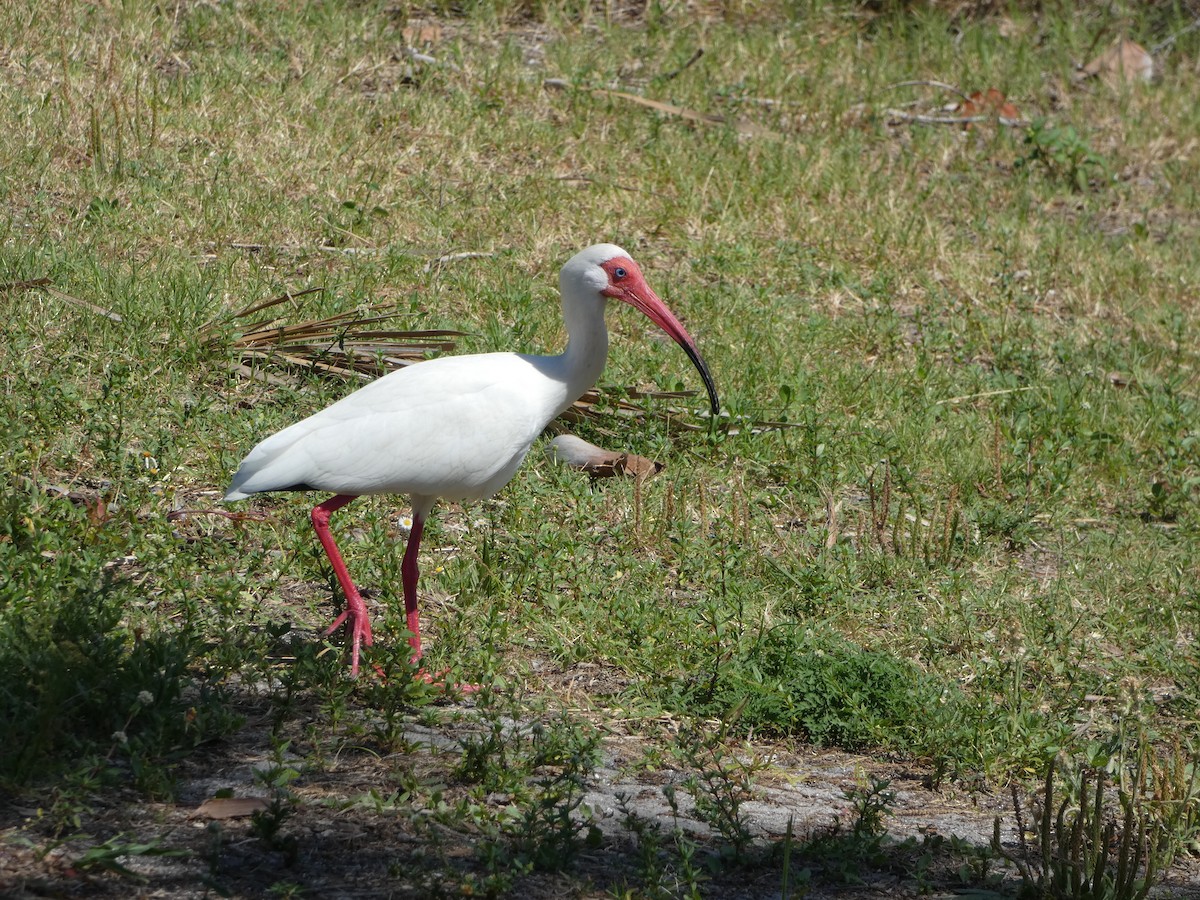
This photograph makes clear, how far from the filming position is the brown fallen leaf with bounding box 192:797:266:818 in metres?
3.12

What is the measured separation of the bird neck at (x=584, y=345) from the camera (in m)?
4.43

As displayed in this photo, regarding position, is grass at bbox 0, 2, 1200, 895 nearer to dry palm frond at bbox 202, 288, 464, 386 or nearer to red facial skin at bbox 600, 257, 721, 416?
dry palm frond at bbox 202, 288, 464, 386

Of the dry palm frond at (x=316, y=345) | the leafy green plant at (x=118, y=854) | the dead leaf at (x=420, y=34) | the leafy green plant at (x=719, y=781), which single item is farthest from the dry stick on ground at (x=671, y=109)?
the leafy green plant at (x=118, y=854)

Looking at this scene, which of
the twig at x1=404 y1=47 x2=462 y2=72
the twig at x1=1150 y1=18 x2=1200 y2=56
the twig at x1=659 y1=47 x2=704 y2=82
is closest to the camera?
the twig at x1=404 y1=47 x2=462 y2=72

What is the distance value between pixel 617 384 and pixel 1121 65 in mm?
6145

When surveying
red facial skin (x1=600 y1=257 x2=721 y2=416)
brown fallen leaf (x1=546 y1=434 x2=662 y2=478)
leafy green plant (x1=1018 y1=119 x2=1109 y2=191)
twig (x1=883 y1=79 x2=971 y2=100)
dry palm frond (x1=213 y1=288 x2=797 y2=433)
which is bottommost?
brown fallen leaf (x1=546 y1=434 x2=662 y2=478)

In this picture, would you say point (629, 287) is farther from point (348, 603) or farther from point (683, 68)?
point (683, 68)

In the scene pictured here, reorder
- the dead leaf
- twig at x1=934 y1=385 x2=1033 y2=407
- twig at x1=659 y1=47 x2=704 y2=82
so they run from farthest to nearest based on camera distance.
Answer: twig at x1=659 y1=47 x2=704 y2=82
the dead leaf
twig at x1=934 y1=385 x2=1033 y2=407

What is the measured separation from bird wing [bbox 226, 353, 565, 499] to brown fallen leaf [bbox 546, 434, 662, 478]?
1132 mm

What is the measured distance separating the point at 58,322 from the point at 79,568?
1784 mm

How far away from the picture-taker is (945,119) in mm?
9219

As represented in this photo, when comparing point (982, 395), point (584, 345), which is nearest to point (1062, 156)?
point (982, 395)

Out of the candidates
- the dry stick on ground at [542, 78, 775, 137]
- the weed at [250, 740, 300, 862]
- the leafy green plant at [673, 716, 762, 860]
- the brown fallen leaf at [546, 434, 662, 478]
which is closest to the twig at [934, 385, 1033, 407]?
the brown fallen leaf at [546, 434, 662, 478]

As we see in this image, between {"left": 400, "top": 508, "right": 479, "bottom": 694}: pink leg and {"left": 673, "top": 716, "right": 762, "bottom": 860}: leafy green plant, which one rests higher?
{"left": 400, "top": 508, "right": 479, "bottom": 694}: pink leg
